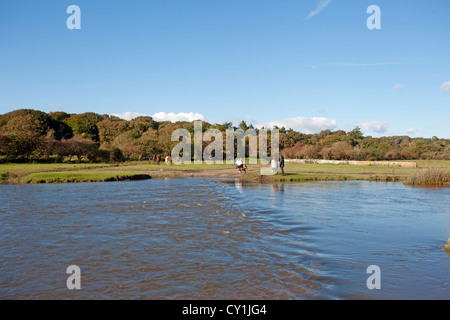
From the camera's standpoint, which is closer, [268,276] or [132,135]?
[268,276]

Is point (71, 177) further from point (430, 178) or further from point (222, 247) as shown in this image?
point (430, 178)

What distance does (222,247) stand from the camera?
10414 millimetres

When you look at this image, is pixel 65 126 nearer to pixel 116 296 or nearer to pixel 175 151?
pixel 175 151

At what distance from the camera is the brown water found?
7.46m

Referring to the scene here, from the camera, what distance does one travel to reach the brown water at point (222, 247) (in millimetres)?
7457

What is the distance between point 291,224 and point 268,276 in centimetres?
560

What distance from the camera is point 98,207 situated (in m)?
16.6
